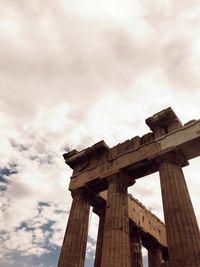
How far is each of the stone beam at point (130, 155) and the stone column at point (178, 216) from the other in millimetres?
775

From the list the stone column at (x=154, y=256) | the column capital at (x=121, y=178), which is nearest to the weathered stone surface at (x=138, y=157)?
the column capital at (x=121, y=178)

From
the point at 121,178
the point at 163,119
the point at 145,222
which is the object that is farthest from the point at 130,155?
the point at 145,222

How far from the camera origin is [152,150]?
15.0m

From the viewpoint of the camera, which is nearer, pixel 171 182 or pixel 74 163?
pixel 171 182

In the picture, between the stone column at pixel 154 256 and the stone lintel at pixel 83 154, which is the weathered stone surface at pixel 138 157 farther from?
the stone column at pixel 154 256

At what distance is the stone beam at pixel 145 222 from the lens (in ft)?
70.3

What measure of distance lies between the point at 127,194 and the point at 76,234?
4119 millimetres

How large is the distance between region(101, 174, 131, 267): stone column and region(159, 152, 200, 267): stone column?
8.90 feet

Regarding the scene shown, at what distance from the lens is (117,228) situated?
13391 millimetres

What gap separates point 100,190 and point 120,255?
6.18m

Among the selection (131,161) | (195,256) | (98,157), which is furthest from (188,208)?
(98,157)

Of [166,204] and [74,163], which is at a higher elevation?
[74,163]

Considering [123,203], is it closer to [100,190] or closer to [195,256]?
[100,190]

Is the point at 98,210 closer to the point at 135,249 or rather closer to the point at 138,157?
the point at 135,249
